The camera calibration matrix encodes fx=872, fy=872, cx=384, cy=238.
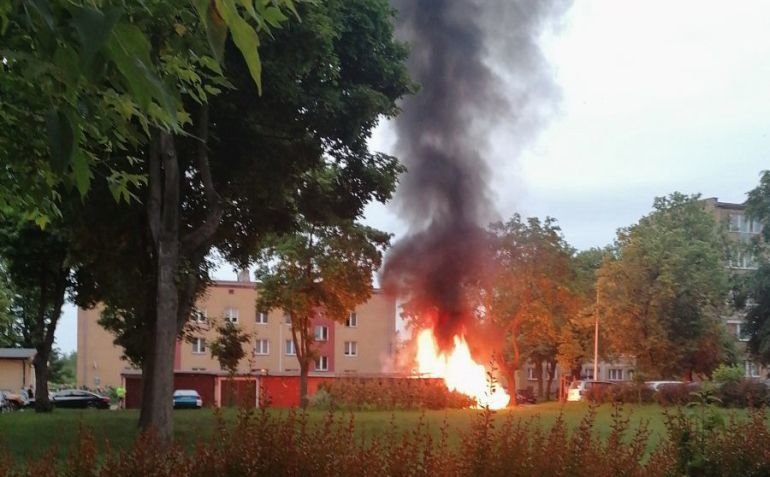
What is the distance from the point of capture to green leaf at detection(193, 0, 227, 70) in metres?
2.82

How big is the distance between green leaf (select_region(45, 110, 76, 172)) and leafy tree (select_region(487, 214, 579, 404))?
32.4 meters

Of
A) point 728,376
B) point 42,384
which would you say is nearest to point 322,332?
point 42,384

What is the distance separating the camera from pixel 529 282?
39656 millimetres

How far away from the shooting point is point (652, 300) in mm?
46438

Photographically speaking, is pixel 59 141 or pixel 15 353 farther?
pixel 15 353

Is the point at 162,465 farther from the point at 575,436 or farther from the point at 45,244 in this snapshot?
the point at 45,244

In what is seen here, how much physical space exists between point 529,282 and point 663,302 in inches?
432

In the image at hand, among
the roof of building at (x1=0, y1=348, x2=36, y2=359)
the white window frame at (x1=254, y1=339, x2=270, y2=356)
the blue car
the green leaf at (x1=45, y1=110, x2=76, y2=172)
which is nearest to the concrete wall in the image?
the roof of building at (x1=0, y1=348, x2=36, y2=359)

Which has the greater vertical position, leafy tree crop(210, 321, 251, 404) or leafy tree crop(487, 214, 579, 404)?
leafy tree crop(487, 214, 579, 404)

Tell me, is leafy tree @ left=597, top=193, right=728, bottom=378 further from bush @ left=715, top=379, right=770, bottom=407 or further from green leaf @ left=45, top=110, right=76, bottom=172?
green leaf @ left=45, top=110, right=76, bottom=172

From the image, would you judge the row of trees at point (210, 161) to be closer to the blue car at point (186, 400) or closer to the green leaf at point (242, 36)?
the green leaf at point (242, 36)

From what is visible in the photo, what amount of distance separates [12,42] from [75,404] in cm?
5068

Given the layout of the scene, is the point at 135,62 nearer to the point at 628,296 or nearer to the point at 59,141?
the point at 59,141

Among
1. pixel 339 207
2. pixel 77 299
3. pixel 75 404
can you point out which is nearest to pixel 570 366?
pixel 75 404
